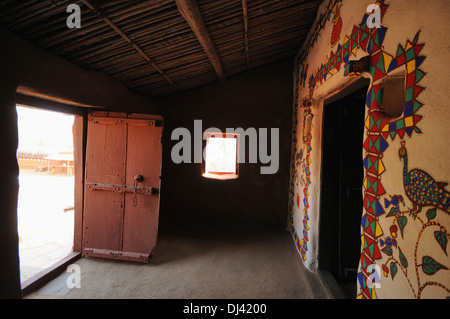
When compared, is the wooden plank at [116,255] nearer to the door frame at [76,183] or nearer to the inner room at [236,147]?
the inner room at [236,147]

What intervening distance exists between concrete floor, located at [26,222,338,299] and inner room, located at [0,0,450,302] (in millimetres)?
23

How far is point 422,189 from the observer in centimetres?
103

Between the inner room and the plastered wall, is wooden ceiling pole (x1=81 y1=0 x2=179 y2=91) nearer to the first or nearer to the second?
the inner room

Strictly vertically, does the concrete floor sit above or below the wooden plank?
below

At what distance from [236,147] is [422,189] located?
3.03 m

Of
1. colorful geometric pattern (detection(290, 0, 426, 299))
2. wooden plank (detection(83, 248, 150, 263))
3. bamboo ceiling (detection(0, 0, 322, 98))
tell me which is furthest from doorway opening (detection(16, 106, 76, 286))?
colorful geometric pattern (detection(290, 0, 426, 299))

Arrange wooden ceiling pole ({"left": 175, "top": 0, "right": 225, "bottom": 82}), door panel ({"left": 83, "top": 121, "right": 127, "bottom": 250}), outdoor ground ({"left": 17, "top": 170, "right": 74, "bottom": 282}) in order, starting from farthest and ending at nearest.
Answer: door panel ({"left": 83, "top": 121, "right": 127, "bottom": 250}) < outdoor ground ({"left": 17, "top": 170, "right": 74, "bottom": 282}) < wooden ceiling pole ({"left": 175, "top": 0, "right": 225, "bottom": 82})

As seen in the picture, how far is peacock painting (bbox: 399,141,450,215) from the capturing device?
0.93 metres

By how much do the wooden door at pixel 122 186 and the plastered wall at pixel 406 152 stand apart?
248 cm

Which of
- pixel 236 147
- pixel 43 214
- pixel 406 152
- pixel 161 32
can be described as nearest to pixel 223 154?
pixel 236 147

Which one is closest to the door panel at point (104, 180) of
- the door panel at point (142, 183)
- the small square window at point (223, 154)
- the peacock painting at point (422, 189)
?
the door panel at point (142, 183)

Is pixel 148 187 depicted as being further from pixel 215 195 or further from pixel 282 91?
pixel 282 91

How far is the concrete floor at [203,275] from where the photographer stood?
7.87 feet

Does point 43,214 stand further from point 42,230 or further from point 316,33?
point 316,33
